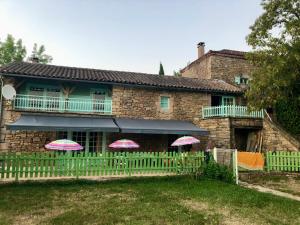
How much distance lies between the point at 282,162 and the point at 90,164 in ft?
32.9

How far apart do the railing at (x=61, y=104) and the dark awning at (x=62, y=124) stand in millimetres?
759

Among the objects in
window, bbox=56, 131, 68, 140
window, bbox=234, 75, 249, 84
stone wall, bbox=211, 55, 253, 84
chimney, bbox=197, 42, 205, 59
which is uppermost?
chimney, bbox=197, 42, 205, 59

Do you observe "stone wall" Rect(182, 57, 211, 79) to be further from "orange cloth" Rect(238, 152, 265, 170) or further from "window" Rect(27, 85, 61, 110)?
"window" Rect(27, 85, 61, 110)

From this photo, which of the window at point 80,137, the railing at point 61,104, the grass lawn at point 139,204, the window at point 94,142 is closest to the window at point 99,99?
the railing at point 61,104

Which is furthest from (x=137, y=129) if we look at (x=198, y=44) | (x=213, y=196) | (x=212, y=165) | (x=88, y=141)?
(x=198, y=44)

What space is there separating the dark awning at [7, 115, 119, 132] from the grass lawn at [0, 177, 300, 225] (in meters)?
5.75

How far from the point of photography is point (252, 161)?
14.4 meters

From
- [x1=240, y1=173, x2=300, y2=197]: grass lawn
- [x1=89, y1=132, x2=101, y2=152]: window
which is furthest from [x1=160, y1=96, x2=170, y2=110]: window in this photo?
[x1=240, y1=173, x2=300, y2=197]: grass lawn

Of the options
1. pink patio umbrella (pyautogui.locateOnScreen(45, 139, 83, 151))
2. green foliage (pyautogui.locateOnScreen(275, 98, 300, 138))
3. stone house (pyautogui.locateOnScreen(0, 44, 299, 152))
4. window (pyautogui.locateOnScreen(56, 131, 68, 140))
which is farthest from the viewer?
green foliage (pyautogui.locateOnScreen(275, 98, 300, 138))

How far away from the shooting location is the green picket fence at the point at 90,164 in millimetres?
10656

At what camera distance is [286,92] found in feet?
43.9

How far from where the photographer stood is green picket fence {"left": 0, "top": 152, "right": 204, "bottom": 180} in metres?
10.7

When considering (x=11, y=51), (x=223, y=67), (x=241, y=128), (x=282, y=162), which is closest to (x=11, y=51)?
(x=11, y=51)

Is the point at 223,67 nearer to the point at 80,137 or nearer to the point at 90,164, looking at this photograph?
the point at 80,137
